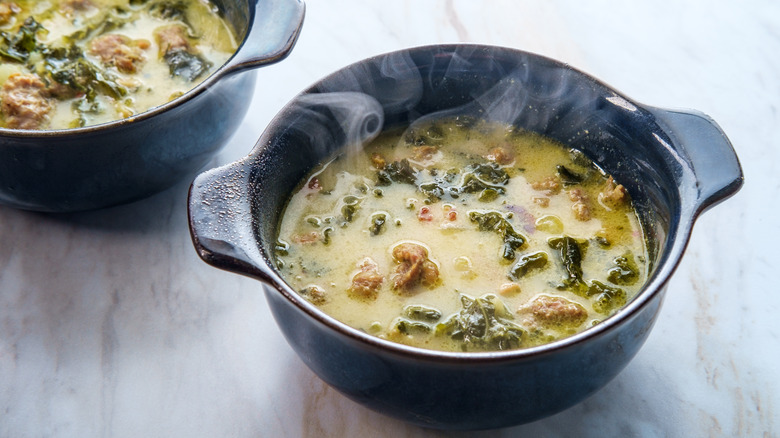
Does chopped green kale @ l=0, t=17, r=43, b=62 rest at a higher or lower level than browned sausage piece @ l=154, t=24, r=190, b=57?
lower

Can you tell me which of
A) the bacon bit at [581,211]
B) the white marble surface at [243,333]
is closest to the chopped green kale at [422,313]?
the white marble surface at [243,333]

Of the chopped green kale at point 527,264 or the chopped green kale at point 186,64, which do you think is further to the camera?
the chopped green kale at point 186,64

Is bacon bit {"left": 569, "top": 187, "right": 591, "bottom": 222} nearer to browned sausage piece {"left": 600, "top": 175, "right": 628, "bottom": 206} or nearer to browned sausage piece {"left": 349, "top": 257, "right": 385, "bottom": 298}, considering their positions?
browned sausage piece {"left": 600, "top": 175, "right": 628, "bottom": 206}

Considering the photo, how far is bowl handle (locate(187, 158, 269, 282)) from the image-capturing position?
1.46m

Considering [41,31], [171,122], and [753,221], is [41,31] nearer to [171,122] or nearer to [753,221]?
[171,122]

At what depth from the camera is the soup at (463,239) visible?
5.52ft

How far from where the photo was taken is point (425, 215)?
194 centimetres

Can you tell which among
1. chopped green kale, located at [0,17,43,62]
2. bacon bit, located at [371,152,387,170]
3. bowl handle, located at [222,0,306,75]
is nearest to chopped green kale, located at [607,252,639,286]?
bacon bit, located at [371,152,387,170]

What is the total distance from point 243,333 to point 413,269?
0.50 metres

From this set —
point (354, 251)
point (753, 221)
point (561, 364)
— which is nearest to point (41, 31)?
point (354, 251)

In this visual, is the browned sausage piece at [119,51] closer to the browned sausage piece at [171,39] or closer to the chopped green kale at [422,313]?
the browned sausage piece at [171,39]

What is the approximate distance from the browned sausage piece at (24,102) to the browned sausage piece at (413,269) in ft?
3.68

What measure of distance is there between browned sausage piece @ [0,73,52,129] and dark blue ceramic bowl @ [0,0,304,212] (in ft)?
0.79

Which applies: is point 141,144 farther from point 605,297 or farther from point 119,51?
point 605,297
